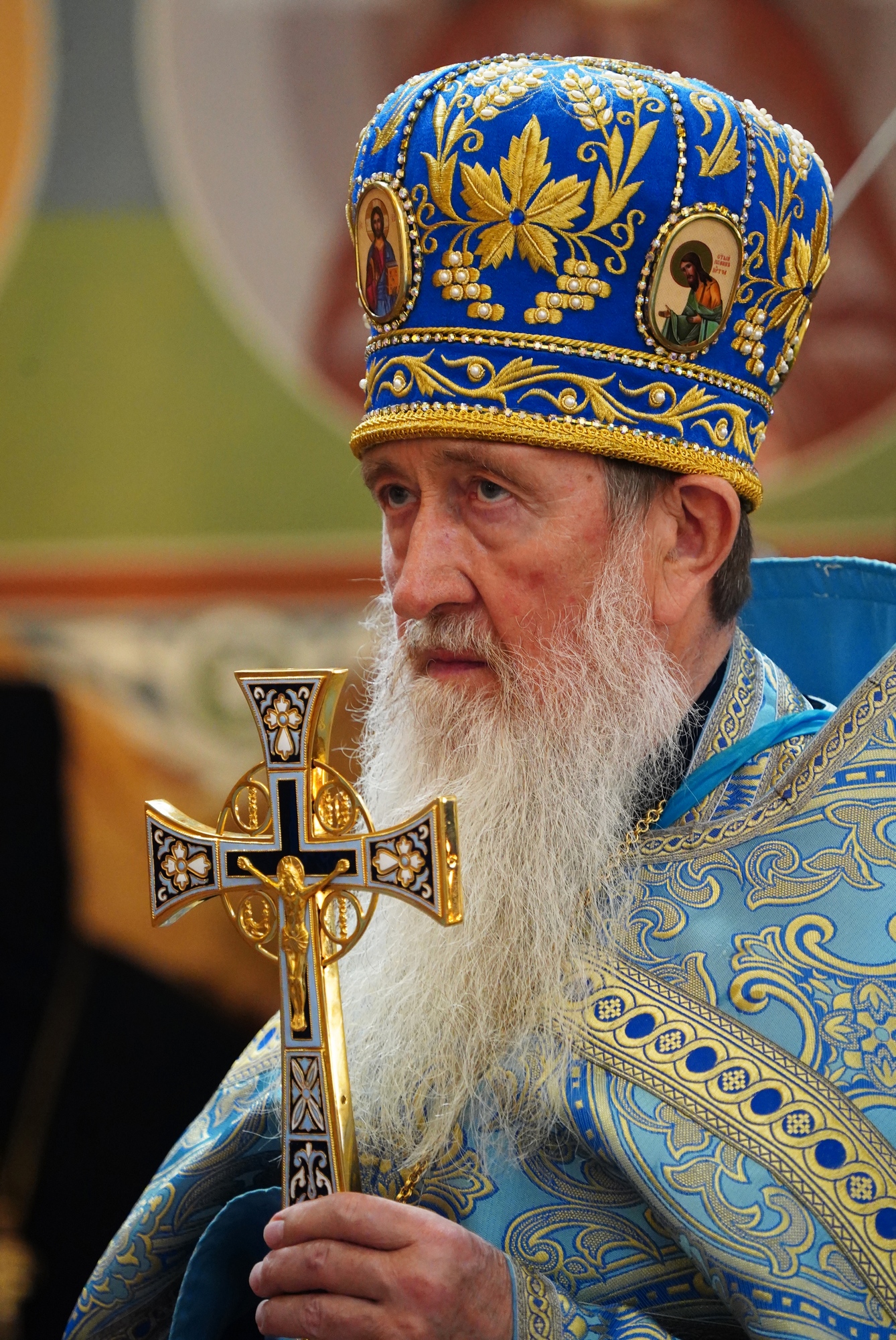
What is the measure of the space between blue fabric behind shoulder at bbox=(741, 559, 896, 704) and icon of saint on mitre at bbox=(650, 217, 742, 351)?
1.88ft

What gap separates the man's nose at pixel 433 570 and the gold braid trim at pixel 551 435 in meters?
0.12

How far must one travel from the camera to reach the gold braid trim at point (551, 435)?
1934 mm

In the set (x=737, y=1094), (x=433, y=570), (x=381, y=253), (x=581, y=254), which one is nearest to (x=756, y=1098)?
(x=737, y=1094)

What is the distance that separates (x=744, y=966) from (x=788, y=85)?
298 centimetres

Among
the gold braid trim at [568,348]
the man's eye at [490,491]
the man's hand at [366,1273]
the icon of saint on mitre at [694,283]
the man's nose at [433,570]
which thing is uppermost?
the icon of saint on mitre at [694,283]

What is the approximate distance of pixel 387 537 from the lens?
2102 mm

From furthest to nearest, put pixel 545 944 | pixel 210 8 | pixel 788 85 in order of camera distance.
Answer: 1. pixel 210 8
2. pixel 788 85
3. pixel 545 944

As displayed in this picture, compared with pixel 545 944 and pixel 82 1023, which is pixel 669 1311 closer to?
pixel 545 944

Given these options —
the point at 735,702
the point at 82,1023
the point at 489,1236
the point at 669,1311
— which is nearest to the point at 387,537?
the point at 735,702

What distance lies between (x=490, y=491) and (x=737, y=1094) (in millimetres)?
858

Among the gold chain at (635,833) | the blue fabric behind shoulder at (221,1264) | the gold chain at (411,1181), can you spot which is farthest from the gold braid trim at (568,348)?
the blue fabric behind shoulder at (221,1264)

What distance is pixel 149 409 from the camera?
439cm

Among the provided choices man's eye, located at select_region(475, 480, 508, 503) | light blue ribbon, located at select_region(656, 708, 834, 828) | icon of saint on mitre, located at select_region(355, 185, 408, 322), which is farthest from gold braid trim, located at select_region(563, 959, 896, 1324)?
icon of saint on mitre, located at select_region(355, 185, 408, 322)

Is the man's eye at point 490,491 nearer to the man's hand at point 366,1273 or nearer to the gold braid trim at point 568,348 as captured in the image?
the gold braid trim at point 568,348
